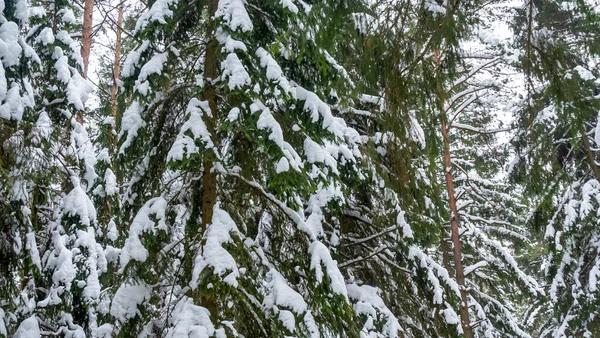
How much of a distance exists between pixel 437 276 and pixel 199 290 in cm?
413

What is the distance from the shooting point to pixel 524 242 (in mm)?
13336

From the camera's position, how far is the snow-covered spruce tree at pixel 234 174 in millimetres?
4496

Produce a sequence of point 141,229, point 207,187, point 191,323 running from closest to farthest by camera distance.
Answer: point 191,323
point 141,229
point 207,187

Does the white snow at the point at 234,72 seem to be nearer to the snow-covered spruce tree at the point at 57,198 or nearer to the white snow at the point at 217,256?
the white snow at the point at 217,256

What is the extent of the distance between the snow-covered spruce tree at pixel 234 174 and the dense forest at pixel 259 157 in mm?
22

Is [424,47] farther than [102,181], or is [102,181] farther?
[102,181]

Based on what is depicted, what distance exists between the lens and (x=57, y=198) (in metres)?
8.70

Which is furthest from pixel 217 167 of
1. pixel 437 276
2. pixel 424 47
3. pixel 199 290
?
pixel 437 276

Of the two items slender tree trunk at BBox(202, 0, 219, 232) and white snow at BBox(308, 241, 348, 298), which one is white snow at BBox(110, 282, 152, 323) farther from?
white snow at BBox(308, 241, 348, 298)

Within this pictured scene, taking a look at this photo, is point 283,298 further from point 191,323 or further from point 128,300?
point 128,300

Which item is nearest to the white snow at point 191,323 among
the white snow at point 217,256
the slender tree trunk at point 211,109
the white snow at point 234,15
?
the white snow at point 217,256

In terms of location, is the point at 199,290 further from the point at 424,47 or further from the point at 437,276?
the point at 437,276

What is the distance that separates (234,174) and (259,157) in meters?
0.40

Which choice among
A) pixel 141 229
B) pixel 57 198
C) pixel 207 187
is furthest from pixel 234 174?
pixel 57 198
